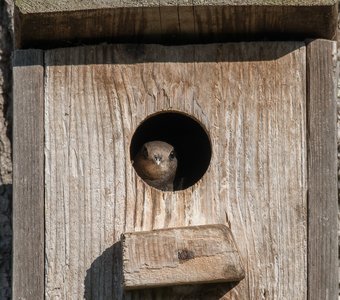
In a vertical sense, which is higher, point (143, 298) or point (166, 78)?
point (166, 78)

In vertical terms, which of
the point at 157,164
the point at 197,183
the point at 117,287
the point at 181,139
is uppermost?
the point at 181,139

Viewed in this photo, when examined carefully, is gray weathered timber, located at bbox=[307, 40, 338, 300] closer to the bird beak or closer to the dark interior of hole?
the dark interior of hole

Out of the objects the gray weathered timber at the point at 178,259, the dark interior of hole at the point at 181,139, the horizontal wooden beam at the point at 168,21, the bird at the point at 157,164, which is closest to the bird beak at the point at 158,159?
the bird at the point at 157,164

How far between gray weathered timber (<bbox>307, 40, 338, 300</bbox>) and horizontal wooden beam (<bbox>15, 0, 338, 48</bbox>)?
4.2 inches

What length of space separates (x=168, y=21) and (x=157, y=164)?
0.94 metres

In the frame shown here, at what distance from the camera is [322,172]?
351 centimetres

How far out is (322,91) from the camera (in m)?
3.54

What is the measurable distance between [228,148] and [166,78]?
0.27 metres

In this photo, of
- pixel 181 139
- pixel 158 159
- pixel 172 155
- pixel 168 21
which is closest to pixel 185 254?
pixel 168 21

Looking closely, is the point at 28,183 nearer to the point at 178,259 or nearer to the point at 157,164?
the point at 178,259

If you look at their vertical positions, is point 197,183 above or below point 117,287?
above

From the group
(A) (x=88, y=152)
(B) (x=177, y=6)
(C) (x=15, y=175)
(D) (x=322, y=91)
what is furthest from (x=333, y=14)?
(C) (x=15, y=175)

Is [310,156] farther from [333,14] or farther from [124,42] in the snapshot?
[124,42]

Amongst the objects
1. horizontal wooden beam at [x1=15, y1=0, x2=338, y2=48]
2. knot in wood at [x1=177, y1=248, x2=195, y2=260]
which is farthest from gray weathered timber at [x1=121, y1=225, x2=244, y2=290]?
Result: horizontal wooden beam at [x1=15, y1=0, x2=338, y2=48]
